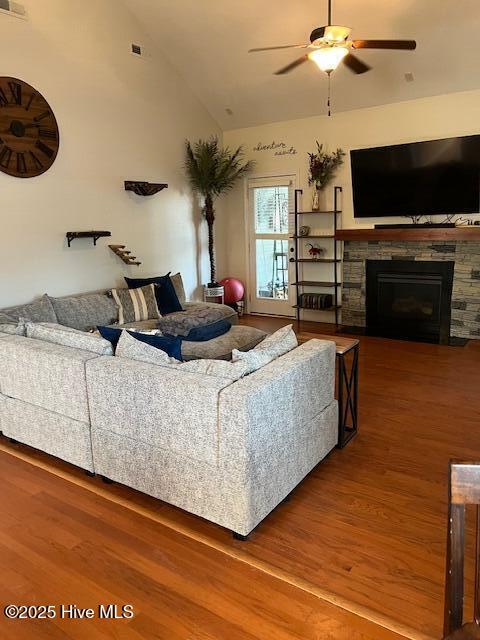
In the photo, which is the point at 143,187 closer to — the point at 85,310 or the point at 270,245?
the point at 85,310

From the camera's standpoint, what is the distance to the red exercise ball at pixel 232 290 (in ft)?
23.9

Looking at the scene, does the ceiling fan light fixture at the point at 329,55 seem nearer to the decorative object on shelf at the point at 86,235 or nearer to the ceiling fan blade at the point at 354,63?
the ceiling fan blade at the point at 354,63

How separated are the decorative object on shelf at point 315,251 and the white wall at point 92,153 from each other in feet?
6.00

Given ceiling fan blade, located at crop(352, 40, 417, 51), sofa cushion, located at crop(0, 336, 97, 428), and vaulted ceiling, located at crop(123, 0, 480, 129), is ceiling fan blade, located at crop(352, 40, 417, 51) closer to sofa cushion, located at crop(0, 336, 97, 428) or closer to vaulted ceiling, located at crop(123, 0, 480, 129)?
vaulted ceiling, located at crop(123, 0, 480, 129)

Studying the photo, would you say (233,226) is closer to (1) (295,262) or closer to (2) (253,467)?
(1) (295,262)

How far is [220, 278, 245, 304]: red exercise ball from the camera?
7.28 metres

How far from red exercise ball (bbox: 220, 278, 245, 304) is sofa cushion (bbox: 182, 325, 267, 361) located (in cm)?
262

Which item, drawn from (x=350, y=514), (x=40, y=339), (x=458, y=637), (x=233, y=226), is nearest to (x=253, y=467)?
(x=350, y=514)

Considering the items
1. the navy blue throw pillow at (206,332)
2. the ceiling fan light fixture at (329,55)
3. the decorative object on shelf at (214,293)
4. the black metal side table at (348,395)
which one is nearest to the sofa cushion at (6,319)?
the navy blue throw pillow at (206,332)

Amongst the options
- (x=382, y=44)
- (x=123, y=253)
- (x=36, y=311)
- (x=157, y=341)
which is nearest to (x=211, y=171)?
(x=123, y=253)

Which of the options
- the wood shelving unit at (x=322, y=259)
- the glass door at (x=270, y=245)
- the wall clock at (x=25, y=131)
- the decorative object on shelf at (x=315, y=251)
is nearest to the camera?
the wall clock at (x=25, y=131)

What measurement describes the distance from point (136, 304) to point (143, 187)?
60.9 inches

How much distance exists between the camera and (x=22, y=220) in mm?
4746

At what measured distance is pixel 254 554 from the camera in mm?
Result: 2275
